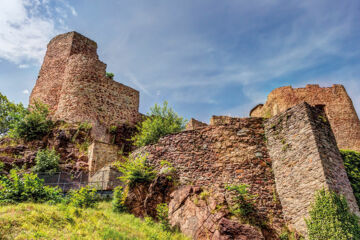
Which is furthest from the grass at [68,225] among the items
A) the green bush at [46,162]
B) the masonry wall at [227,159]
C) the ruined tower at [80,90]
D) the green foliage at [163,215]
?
the ruined tower at [80,90]

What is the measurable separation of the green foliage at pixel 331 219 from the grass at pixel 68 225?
383 cm

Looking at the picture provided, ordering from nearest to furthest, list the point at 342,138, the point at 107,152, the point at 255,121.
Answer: the point at 255,121 → the point at 107,152 → the point at 342,138

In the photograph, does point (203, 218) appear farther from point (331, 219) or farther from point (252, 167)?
point (331, 219)

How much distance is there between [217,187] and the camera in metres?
9.98

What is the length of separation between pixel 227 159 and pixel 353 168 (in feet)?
14.2

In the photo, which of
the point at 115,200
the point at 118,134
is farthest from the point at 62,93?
the point at 115,200

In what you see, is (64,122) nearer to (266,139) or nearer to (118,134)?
(118,134)

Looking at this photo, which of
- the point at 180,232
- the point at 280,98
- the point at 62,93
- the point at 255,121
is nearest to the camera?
the point at 180,232

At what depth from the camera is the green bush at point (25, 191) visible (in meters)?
9.10

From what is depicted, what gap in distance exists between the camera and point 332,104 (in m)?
22.2

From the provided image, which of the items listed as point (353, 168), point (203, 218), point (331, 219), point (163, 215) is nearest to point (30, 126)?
point (163, 215)

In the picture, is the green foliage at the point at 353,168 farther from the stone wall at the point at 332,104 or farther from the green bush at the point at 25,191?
the stone wall at the point at 332,104

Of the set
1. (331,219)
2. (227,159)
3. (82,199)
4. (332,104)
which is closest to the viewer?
(331,219)

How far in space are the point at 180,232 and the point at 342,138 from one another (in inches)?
679
